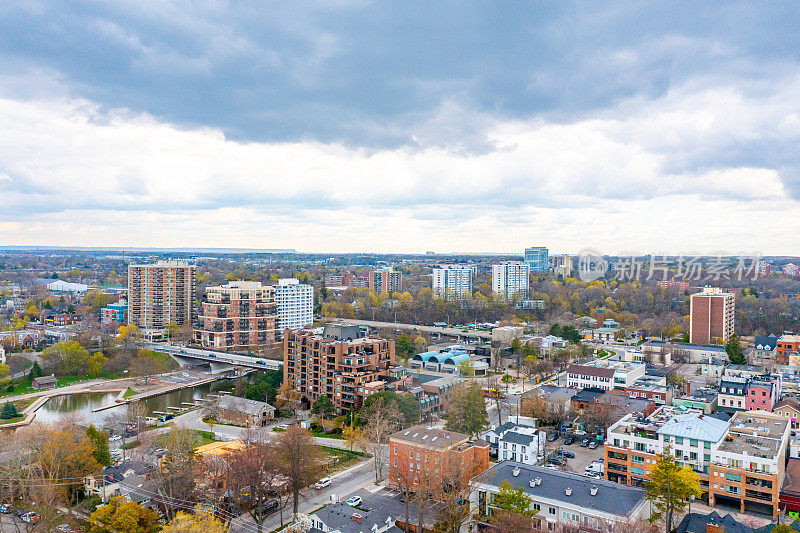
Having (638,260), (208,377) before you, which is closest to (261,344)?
(208,377)

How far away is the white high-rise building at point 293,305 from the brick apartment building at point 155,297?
6492 millimetres

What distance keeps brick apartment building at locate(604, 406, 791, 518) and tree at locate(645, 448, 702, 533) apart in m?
2.00

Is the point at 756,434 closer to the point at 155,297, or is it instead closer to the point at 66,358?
the point at 66,358

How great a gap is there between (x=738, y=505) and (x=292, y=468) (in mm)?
9780

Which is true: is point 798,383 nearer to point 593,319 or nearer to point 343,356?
point 343,356

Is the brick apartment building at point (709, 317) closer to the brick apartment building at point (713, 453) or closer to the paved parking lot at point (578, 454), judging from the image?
the brick apartment building at point (713, 453)

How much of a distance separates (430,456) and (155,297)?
32.5m

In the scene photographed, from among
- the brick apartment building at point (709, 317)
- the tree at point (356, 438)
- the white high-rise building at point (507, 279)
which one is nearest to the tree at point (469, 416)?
the tree at point (356, 438)

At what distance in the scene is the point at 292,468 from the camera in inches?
488

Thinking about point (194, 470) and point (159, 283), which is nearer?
point (194, 470)

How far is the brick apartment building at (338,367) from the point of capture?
65.7 feet

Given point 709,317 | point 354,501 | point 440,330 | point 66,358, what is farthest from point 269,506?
point 709,317

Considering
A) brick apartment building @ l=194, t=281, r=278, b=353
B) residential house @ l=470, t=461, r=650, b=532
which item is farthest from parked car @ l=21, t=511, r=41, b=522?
brick apartment building @ l=194, t=281, r=278, b=353

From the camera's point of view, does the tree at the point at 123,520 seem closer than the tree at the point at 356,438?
Yes
